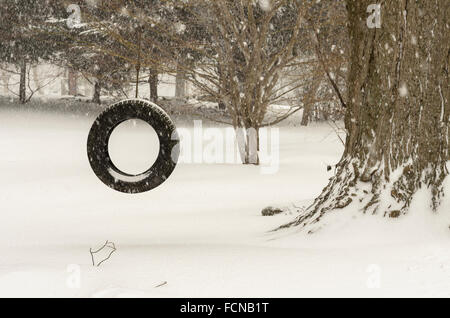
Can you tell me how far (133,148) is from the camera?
64.2 feet

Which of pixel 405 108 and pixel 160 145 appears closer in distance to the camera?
pixel 405 108

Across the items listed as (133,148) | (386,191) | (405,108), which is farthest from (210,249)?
(133,148)

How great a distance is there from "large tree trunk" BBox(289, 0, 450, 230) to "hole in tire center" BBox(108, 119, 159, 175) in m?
9.27

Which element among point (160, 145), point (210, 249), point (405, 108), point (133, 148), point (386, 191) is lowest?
point (133, 148)

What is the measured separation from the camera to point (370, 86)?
4.79m

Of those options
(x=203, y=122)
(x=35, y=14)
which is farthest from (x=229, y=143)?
(x=35, y=14)

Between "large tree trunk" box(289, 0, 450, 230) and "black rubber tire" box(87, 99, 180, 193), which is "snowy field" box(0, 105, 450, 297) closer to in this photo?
"large tree trunk" box(289, 0, 450, 230)

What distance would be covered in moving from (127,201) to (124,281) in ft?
19.6

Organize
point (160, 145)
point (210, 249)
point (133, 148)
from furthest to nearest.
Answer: point (133, 148)
point (160, 145)
point (210, 249)

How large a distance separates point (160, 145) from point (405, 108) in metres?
2.30

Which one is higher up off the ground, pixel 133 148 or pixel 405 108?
pixel 405 108

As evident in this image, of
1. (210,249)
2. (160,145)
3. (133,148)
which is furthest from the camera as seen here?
(133,148)

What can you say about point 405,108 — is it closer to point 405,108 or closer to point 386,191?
point 405,108
